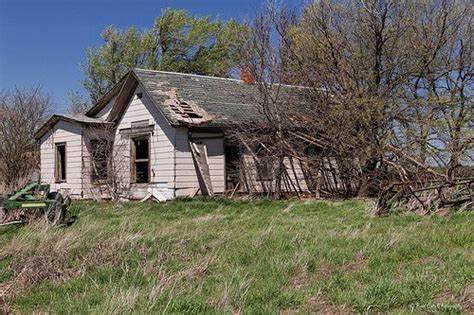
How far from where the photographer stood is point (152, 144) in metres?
18.0

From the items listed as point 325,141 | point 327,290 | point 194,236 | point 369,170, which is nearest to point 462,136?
point 369,170

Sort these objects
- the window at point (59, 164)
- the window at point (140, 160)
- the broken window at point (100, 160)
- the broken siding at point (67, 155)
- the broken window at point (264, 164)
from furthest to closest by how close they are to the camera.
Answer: the window at point (59, 164) < the broken siding at point (67, 155) < the broken window at point (100, 160) < the window at point (140, 160) < the broken window at point (264, 164)

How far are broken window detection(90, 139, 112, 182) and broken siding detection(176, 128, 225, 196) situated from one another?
10.8 feet

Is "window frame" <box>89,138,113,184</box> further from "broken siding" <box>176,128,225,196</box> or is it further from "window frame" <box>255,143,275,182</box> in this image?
"window frame" <box>255,143,275,182</box>

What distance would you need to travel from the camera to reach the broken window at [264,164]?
1823cm

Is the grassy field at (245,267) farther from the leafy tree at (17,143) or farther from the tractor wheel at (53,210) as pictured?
the leafy tree at (17,143)

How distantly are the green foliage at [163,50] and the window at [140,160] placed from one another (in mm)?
15758

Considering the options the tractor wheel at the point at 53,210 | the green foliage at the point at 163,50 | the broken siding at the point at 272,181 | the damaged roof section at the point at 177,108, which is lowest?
the tractor wheel at the point at 53,210

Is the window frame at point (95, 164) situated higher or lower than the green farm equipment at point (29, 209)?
higher

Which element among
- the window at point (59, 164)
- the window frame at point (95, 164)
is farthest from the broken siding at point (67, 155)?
the window frame at point (95, 164)

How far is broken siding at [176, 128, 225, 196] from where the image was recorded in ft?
56.7

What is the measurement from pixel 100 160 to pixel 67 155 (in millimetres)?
1585

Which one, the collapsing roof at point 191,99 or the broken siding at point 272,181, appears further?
the broken siding at point 272,181

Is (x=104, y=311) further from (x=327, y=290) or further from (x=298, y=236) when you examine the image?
(x=298, y=236)
